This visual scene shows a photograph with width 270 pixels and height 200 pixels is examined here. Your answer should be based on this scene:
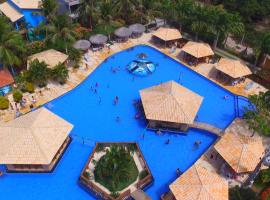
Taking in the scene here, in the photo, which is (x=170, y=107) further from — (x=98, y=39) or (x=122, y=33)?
(x=122, y=33)

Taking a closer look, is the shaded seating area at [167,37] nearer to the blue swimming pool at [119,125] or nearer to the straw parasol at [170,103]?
the blue swimming pool at [119,125]

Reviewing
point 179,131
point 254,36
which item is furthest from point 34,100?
point 254,36

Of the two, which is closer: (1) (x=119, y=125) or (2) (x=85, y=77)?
(1) (x=119, y=125)

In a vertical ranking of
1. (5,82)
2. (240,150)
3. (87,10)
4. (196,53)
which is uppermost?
(87,10)

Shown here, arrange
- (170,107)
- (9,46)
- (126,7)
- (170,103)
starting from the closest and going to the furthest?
1. (170,107)
2. (170,103)
3. (9,46)
4. (126,7)

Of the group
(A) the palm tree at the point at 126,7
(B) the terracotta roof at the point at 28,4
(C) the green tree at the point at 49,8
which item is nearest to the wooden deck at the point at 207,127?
(A) the palm tree at the point at 126,7

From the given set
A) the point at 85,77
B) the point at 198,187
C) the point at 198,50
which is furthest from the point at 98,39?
the point at 198,187

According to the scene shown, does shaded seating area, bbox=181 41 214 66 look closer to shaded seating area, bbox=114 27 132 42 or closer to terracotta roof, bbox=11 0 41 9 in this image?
shaded seating area, bbox=114 27 132 42

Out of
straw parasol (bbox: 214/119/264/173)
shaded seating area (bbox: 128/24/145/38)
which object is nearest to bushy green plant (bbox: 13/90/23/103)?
shaded seating area (bbox: 128/24/145/38)
